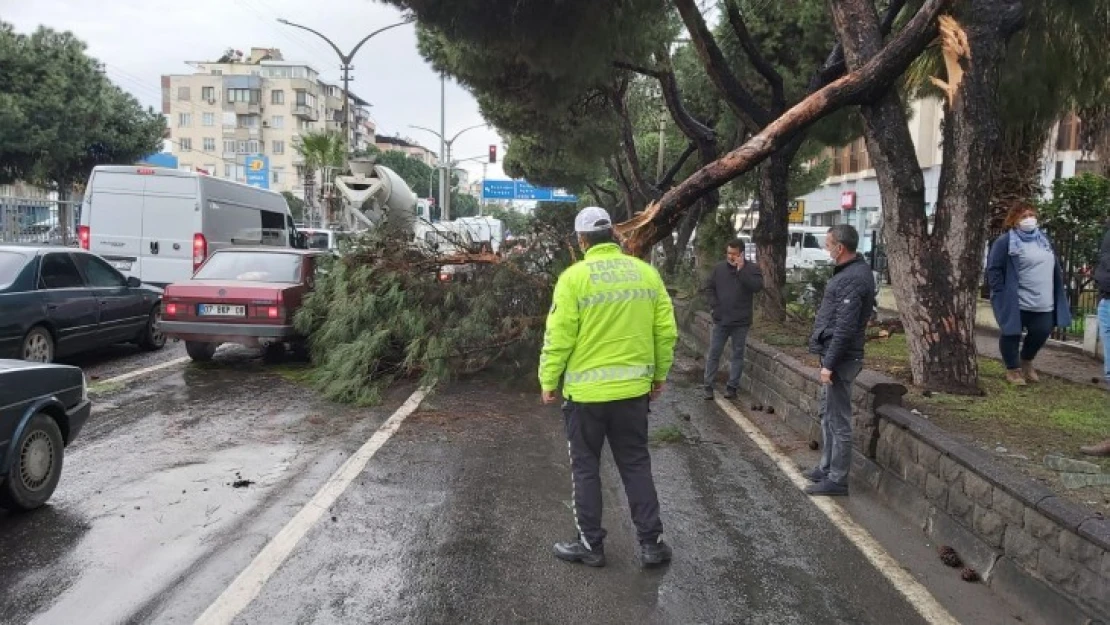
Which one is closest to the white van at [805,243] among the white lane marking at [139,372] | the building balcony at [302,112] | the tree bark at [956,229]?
the tree bark at [956,229]

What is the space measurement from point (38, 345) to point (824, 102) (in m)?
8.68

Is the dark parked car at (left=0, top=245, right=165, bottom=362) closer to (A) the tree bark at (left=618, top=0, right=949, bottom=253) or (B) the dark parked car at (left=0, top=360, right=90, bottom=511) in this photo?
(B) the dark parked car at (left=0, top=360, right=90, bottom=511)

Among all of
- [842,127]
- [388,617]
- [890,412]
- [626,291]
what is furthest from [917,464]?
[842,127]

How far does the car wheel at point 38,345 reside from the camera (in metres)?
8.86

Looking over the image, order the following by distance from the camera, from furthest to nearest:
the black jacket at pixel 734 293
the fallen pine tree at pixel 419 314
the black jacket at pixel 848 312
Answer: the fallen pine tree at pixel 419 314, the black jacket at pixel 734 293, the black jacket at pixel 848 312

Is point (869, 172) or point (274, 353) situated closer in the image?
point (274, 353)

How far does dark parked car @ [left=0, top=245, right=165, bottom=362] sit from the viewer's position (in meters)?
8.74

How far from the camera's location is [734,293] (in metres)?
9.17

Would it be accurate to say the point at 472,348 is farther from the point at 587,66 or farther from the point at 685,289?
the point at 685,289

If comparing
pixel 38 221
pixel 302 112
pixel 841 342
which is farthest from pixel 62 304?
pixel 302 112

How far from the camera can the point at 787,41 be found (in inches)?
614

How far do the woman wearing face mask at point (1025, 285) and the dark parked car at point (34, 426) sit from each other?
7769 mm

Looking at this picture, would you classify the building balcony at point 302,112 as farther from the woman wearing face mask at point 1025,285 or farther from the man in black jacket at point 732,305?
the woman wearing face mask at point 1025,285

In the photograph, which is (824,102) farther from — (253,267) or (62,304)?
(62,304)
